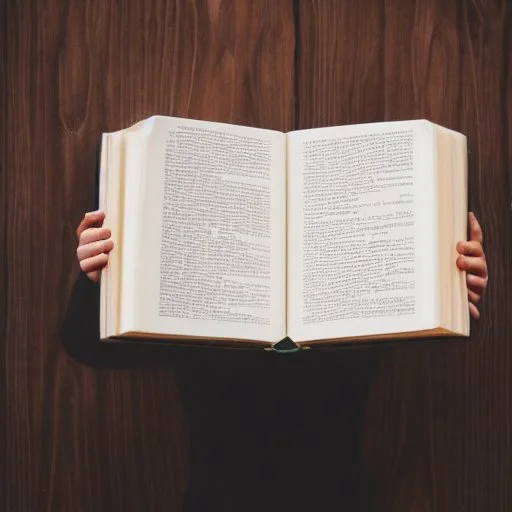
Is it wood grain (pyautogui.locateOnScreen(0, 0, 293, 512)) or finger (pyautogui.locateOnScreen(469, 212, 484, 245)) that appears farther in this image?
wood grain (pyautogui.locateOnScreen(0, 0, 293, 512))

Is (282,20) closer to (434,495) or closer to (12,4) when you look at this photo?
(12,4)

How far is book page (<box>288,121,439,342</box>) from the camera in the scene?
40.5 inches

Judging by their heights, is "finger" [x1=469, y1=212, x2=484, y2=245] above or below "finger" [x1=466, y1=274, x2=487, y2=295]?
above

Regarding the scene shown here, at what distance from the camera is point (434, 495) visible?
1360 mm

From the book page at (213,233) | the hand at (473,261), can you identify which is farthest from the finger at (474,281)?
the book page at (213,233)

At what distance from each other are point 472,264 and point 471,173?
0.38 m

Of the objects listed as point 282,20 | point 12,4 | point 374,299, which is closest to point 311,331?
point 374,299

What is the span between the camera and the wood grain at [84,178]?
1.32m

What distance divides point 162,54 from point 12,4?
235 millimetres

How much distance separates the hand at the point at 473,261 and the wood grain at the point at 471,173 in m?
0.27

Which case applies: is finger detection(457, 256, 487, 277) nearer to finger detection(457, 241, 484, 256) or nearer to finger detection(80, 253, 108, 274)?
finger detection(457, 241, 484, 256)

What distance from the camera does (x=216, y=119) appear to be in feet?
4.53

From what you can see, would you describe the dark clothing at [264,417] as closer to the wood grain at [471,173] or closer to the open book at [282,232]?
the wood grain at [471,173]

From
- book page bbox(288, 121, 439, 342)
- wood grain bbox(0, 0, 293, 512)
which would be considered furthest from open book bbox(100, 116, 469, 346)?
wood grain bbox(0, 0, 293, 512)
